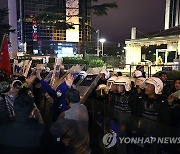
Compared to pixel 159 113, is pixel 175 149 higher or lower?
lower

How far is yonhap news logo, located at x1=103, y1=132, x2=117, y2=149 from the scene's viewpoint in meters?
4.21

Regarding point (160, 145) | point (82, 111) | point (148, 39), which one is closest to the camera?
point (160, 145)

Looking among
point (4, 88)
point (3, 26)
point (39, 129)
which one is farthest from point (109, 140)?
point (3, 26)

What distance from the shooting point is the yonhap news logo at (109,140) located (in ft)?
13.8

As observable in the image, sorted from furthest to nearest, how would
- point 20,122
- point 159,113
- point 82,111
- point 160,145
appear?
1. point 159,113
2. point 82,111
3. point 160,145
4. point 20,122

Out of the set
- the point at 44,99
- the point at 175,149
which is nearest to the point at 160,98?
the point at 175,149

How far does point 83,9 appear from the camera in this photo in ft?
74.6

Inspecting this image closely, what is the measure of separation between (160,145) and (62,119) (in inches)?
47.7

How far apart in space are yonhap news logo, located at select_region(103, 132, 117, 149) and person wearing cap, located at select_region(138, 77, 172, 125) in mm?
561

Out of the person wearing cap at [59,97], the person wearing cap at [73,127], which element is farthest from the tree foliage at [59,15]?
the person wearing cap at [73,127]

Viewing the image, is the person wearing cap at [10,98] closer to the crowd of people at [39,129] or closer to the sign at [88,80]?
the crowd of people at [39,129]

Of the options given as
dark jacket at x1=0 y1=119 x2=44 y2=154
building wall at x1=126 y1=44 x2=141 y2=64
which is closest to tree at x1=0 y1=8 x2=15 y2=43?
building wall at x1=126 y1=44 x2=141 y2=64

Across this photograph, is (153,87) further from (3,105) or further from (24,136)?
(24,136)

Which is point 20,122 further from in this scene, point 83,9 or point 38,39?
point 38,39
